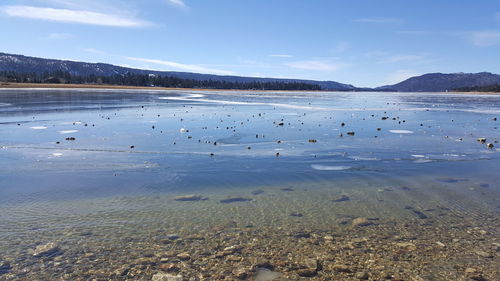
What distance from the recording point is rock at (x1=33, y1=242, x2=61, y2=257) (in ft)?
18.5

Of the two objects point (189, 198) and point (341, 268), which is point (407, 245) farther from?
point (189, 198)

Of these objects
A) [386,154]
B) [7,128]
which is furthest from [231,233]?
[7,128]

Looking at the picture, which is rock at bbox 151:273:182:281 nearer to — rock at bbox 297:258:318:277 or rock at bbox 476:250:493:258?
rock at bbox 297:258:318:277

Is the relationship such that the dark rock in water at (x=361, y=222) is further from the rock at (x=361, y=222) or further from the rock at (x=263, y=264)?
the rock at (x=263, y=264)

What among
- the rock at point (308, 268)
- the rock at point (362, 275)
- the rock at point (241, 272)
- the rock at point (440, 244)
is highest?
the rock at point (440, 244)

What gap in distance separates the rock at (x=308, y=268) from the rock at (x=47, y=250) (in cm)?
397

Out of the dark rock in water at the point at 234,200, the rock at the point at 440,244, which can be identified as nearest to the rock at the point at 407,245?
the rock at the point at 440,244

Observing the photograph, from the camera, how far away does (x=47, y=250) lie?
578cm

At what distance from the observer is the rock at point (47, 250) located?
564 cm

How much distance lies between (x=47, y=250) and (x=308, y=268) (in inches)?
169

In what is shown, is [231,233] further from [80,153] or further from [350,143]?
[350,143]

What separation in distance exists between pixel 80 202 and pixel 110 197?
66cm

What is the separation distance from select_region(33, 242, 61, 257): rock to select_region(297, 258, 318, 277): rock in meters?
3.97

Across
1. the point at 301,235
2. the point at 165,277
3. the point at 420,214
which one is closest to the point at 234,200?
the point at 301,235
